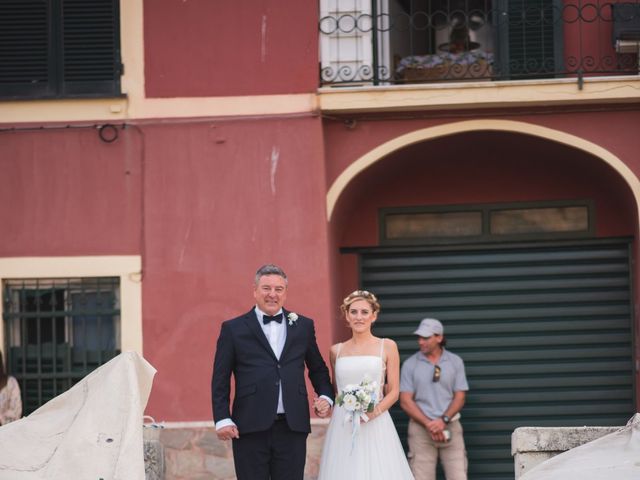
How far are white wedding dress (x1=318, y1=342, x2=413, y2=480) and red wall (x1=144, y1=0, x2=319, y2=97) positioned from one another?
3494mm

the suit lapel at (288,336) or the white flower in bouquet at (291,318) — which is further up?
the white flower in bouquet at (291,318)

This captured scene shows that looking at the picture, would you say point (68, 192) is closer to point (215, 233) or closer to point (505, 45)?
point (215, 233)

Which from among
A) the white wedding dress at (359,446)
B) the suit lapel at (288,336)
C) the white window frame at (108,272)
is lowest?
the white wedding dress at (359,446)

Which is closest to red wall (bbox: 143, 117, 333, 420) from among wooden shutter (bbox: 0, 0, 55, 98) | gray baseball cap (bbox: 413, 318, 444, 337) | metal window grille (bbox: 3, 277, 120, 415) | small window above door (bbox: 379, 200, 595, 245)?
metal window grille (bbox: 3, 277, 120, 415)

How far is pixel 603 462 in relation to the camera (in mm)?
6645

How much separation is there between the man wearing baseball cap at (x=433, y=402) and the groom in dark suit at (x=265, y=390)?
340 cm

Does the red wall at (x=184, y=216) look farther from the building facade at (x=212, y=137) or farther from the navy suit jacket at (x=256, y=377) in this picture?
the navy suit jacket at (x=256, y=377)

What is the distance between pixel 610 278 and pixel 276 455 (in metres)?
5.65

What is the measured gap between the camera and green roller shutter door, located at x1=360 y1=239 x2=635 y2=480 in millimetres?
13164

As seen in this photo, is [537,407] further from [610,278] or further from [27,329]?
[27,329]

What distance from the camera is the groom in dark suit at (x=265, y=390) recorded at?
872 centimetres

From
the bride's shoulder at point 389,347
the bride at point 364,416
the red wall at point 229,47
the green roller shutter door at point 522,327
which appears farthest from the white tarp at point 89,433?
the green roller shutter door at point 522,327

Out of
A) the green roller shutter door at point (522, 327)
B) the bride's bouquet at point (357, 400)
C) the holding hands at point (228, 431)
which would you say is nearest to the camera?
the holding hands at point (228, 431)

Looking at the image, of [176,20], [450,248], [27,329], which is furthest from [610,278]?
[27,329]
